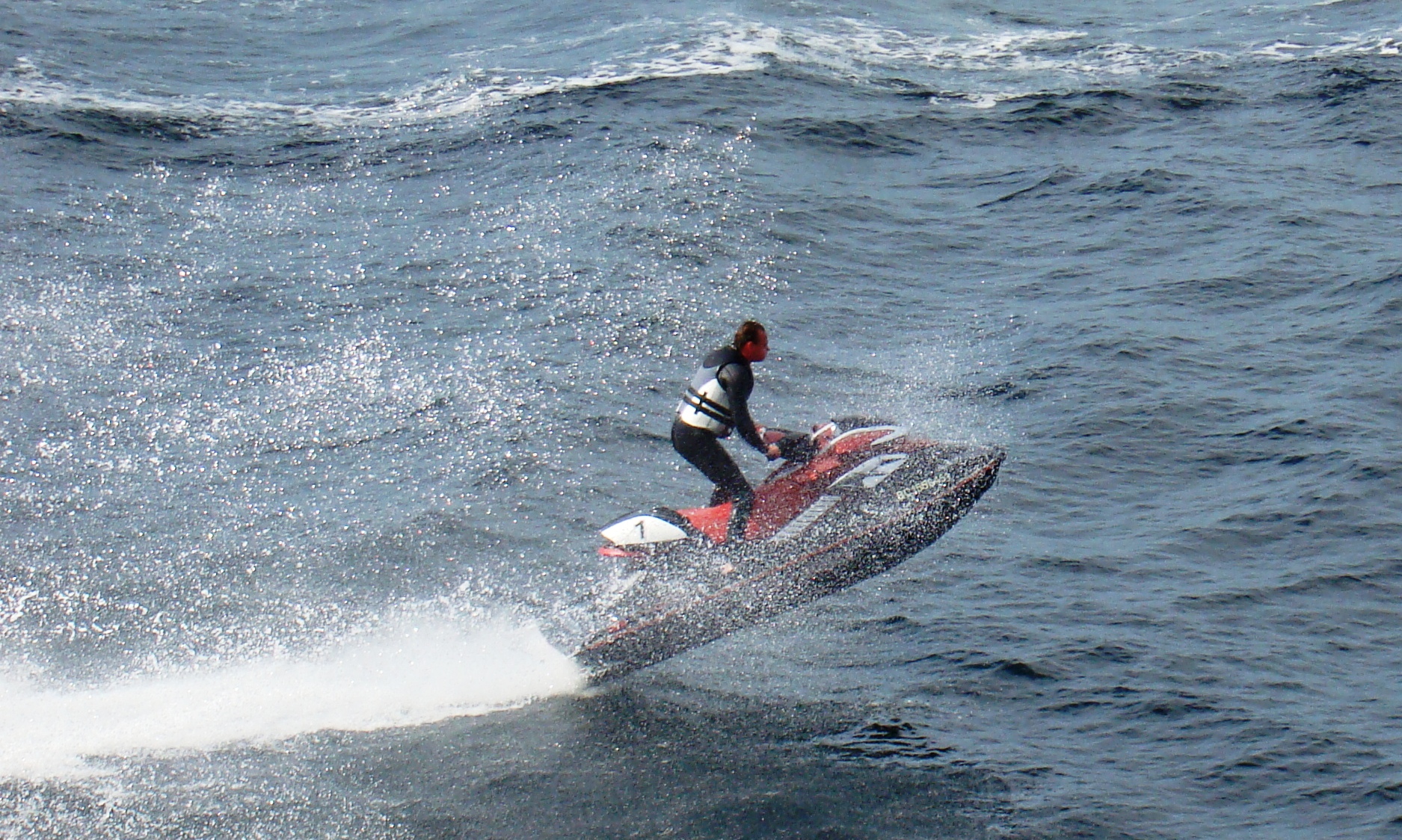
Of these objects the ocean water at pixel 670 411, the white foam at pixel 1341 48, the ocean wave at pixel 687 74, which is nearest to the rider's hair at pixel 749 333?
the ocean water at pixel 670 411

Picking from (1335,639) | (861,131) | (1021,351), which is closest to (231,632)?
(1335,639)

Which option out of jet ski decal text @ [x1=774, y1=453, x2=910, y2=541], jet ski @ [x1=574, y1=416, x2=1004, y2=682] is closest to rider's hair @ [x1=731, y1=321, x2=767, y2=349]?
jet ski @ [x1=574, y1=416, x2=1004, y2=682]

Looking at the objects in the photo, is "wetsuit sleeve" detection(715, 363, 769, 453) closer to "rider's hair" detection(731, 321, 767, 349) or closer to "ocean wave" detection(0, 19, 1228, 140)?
"rider's hair" detection(731, 321, 767, 349)

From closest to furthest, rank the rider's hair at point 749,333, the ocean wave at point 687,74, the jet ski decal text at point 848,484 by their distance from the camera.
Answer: the rider's hair at point 749,333
the jet ski decal text at point 848,484
the ocean wave at point 687,74

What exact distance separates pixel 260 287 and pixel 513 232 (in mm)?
3873

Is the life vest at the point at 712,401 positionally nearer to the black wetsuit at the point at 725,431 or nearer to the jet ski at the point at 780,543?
the black wetsuit at the point at 725,431

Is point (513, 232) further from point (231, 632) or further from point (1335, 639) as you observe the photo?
point (1335, 639)

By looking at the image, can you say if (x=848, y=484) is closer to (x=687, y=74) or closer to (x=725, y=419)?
(x=725, y=419)

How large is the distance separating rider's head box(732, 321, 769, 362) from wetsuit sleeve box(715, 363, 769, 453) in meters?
0.13

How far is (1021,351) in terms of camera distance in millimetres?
18047

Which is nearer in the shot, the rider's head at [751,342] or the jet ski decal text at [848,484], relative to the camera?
the rider's head at [751,342]

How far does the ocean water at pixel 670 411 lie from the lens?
401 inches

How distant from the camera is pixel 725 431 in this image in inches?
430

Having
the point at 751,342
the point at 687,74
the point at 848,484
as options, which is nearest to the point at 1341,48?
the point at 687,74
